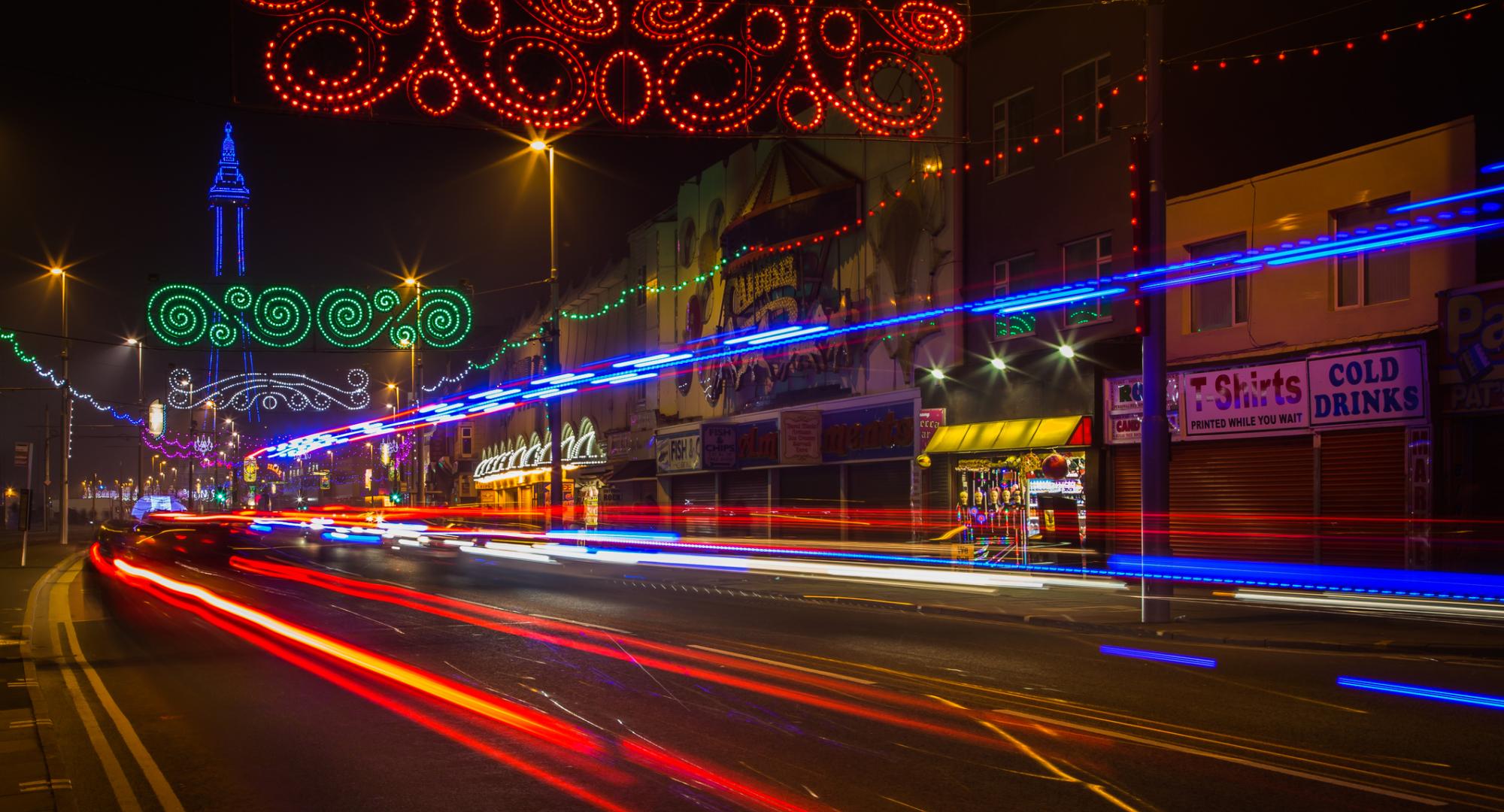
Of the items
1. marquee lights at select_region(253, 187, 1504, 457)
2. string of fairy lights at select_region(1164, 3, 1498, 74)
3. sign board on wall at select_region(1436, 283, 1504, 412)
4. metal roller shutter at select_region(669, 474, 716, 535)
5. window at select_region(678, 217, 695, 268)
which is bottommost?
metal roller shutter at select_region(669, 474, 716, 535)

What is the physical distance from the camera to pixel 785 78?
14.0 m

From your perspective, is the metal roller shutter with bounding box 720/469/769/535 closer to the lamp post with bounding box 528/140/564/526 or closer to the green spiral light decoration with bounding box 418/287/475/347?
the lamp post with bounding box 528/140/564/526

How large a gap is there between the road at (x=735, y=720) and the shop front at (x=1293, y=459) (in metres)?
7.51

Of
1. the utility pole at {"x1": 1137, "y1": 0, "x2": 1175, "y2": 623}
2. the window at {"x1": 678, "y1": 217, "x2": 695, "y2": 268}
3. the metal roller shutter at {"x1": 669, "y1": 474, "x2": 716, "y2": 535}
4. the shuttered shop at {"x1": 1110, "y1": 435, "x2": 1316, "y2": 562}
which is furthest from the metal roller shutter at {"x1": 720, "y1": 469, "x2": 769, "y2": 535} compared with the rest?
the utility pole at {"x1": 1137, "y1": 0, "x2": 1175, "y2": 623}

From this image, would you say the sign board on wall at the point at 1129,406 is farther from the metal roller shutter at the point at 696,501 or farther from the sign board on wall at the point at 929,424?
the metal roller shutter at the point at 696,501

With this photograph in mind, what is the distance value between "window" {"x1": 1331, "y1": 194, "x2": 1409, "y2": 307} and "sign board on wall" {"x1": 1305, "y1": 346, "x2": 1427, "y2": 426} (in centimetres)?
105

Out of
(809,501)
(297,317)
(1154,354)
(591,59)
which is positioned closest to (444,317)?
(297,317)

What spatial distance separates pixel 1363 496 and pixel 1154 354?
684cm

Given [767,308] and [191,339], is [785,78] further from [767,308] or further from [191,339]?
[767,308]

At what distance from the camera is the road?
6898 mm

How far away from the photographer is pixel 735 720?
911 centimetres

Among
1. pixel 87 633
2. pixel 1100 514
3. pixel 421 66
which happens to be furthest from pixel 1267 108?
pixel 87 633

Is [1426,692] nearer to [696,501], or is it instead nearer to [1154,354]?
[1154,354]

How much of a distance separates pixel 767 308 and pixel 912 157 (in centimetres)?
818
